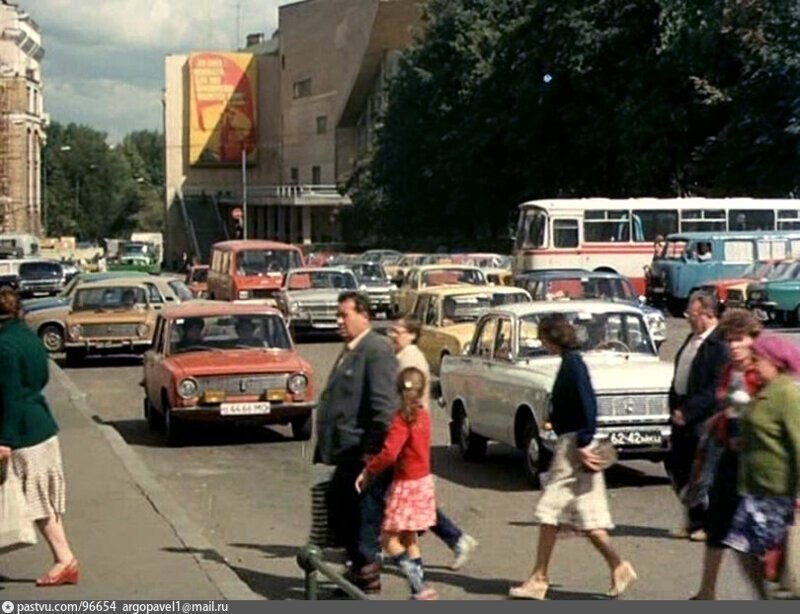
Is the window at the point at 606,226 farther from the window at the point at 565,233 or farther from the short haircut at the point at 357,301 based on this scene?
the short haircut at the point at 357,301

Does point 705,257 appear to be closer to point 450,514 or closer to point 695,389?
point 450,514

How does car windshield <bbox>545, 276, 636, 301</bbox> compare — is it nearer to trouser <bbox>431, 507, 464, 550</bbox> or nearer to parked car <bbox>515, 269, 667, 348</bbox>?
parked car <bbox>515, 269, 667, 348</bbox>

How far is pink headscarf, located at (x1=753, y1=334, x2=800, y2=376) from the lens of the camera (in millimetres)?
8062

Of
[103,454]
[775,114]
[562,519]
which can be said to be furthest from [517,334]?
[775,114]

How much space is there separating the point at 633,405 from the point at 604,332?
2019 millimetres

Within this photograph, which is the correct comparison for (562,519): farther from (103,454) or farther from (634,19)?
(634,19)

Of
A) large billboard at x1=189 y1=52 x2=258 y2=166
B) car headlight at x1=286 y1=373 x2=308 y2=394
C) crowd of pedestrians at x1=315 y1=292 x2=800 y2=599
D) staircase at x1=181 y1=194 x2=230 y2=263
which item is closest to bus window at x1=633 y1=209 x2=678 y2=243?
car headlight at x1=286 y1=373 x2=308 y2=394

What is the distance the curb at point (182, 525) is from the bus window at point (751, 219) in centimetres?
3260

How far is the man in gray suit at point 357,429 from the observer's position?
9.23 m

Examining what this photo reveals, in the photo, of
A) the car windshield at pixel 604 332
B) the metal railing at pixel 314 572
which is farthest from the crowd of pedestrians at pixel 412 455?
the car windshield at pixel 604 332

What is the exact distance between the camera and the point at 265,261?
41125 millimetres

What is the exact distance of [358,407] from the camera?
30.6 feet

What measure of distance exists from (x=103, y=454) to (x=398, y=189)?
221ft

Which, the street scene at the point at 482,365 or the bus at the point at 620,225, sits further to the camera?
the bus at the point at 620,225
